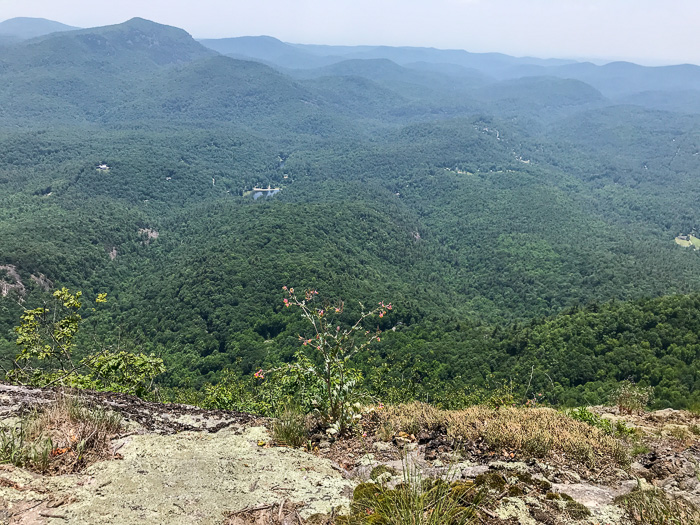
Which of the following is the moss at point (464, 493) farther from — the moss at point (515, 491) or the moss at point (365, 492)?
the moss at point (365, 492)

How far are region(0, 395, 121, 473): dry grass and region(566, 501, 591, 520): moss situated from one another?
5567 millimetres

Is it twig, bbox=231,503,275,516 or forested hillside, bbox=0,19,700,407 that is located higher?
twig, bbox=231,503,275,516

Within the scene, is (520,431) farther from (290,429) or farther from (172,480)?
(172,480)

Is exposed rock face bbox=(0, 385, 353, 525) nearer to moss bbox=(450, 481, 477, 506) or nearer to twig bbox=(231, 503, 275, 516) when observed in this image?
twig bbox=(231, 503, 275, 516)

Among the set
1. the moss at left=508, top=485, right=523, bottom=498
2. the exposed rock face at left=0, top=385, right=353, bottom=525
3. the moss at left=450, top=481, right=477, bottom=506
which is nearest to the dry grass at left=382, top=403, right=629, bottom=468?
the moss at left=508, top=485, right=523, bottom=498

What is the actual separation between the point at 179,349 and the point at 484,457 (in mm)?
55897

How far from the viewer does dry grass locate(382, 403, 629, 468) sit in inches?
237

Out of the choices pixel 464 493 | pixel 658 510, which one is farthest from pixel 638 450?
pixel 464 493

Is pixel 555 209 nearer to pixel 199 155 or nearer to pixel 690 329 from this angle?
pixel 690 329

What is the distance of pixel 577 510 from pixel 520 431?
1976mm

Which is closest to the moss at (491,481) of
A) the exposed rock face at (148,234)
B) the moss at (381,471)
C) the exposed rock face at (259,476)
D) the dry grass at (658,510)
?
the exposed rock face at (259,476)

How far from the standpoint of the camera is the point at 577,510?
4.47 m

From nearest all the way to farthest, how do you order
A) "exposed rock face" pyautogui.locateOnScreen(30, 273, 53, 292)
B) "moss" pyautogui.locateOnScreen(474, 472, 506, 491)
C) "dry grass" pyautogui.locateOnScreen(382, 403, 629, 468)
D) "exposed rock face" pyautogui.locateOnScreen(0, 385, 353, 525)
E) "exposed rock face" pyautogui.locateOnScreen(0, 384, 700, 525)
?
1. "exposed rock face" pyautogui.locateOnScreen(0, 385, 353, 525)
2. "exposed rock face" pyautogui.locateOnScreen(0, 384, 700, 525)
3. "moss" pyautogui.locateOnScreen(474, 472, 506, 491)
4. "dry grass" pyautogui.locateOnScreen(382, 403, 629, 468)
5. "exposed rock face" pyautogui.locateOnScreen(30, 273, 53, 292)

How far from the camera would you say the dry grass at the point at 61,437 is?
4531 millimetres
